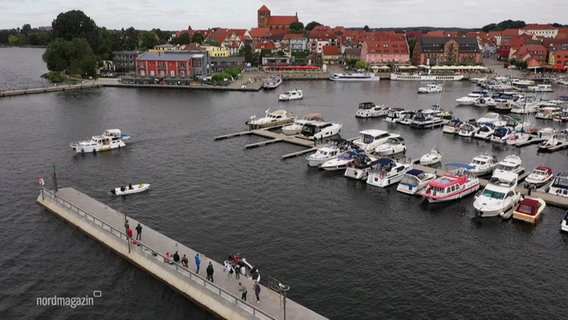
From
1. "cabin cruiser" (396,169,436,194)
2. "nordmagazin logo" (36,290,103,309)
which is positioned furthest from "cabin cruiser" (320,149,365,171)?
"nordmagazin logo" (36,290,103,309)

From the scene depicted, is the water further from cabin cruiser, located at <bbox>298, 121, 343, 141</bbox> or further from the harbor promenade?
cabin cruiser, located at <bbox>298, 121, 343, 141</bbox>

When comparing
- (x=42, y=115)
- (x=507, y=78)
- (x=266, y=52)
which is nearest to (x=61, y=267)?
(x=42, y=115)

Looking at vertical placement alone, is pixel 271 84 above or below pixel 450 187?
above

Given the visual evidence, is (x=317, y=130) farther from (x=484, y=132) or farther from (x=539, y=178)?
(x=539, y=178)

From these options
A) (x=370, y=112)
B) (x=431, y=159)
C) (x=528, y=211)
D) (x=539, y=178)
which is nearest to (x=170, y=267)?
(x=528, y=211)

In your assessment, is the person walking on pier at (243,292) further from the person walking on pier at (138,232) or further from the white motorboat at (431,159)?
the white motorboat at (431,159)

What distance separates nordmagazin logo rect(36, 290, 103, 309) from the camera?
26828mm

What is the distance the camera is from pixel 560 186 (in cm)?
4138

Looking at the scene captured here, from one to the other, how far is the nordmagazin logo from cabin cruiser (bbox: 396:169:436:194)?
28.0 metres

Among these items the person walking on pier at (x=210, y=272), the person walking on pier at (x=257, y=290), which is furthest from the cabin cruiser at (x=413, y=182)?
the person walking on pier at (x=210, y=272)

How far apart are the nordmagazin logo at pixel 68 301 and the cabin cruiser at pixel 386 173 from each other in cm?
2739

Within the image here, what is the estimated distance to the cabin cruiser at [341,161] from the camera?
49938mm

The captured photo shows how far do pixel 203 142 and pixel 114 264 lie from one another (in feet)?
111

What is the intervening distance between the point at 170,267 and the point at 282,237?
30.3 feet
